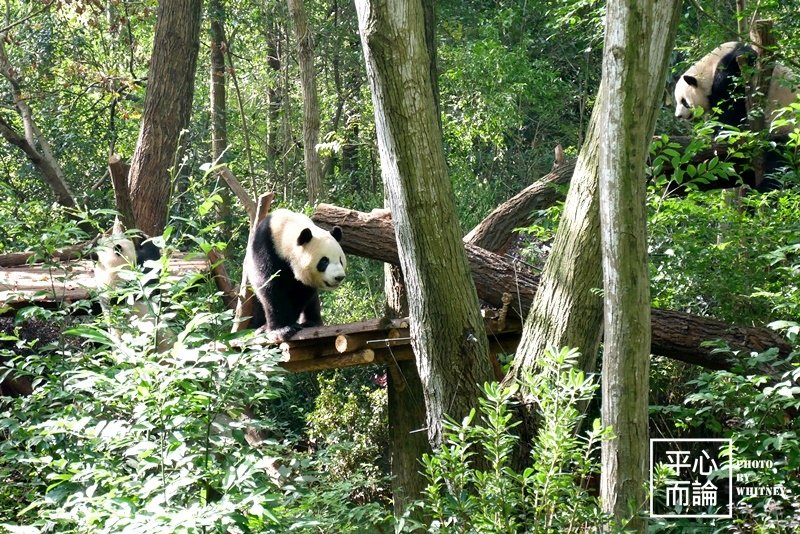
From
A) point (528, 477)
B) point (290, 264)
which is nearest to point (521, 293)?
point (290, 264)

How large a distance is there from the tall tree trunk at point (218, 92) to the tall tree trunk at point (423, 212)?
316 inches

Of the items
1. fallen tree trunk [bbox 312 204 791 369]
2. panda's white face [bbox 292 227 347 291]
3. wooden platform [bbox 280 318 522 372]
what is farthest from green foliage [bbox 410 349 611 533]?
panda's white face [bbox 292 227 347 291]

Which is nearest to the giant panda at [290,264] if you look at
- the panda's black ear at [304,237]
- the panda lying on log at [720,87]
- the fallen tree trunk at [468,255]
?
the panda's black ear at [304,237]

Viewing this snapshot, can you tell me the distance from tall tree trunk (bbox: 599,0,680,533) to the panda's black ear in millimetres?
3440

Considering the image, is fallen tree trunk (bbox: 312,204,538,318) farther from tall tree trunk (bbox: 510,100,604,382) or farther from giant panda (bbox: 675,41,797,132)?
giant panda (bbox: 675,41,797,132)

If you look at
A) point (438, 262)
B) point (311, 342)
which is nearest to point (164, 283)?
point (438, 262)

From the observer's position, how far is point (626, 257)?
334cm

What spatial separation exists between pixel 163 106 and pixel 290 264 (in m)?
3.12

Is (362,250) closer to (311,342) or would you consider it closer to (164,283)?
(311,342)

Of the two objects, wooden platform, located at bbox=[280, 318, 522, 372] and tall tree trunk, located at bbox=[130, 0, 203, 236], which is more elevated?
tall tree trunk, located at bbox=[130, 0, 203, 236]

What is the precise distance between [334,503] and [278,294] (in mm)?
2700

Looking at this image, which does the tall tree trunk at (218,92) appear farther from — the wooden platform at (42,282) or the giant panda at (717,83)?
the giant panda at (717,83)

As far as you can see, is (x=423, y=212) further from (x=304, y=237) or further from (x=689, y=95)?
(x=689, y=95)

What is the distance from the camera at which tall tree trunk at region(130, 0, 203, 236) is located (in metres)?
8.82
